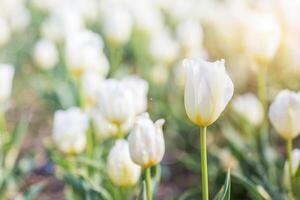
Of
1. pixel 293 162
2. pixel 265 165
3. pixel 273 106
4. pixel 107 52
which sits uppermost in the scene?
pixel 273 106

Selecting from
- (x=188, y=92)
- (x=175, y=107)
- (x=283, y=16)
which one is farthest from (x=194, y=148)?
(x=188, y=92)

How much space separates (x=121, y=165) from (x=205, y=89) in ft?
2.01

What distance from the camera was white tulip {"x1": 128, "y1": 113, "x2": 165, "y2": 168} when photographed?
1892 mm

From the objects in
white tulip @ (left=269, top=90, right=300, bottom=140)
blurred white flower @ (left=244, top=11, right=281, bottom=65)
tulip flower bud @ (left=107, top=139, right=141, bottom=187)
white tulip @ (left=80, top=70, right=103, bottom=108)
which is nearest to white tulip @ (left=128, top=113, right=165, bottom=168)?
tulip flower bud @ (left=107, top=139, right=141, bottom=187)

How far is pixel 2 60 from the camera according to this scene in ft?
17.2

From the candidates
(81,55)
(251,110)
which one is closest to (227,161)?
(251,110)

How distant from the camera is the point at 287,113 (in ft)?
A: 6.97

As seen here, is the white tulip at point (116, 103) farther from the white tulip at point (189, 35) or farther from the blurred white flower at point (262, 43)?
the white tulip at point (189, 35)

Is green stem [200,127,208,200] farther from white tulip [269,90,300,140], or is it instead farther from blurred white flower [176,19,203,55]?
blurred white flower [176,19,203,55]

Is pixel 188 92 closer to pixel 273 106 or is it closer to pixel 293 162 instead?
pixel 273 106

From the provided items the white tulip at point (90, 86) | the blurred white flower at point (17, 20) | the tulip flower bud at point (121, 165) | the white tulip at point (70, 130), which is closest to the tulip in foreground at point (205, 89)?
the tulip flower bud at point (121, 165)

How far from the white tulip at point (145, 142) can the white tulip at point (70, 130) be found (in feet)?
2.64

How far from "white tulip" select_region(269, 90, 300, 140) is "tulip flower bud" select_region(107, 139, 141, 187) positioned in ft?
1.67

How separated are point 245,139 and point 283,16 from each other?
3.62 feet
